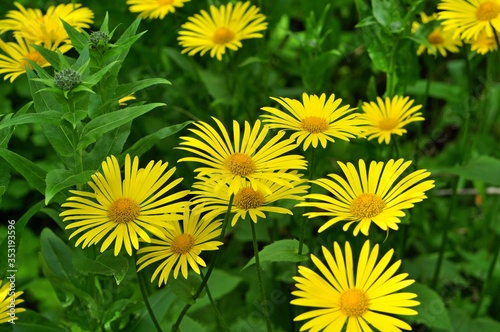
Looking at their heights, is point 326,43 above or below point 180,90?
above

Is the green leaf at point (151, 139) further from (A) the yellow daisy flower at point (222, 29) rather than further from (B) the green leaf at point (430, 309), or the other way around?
(B) the green leaf at point (430, 309)

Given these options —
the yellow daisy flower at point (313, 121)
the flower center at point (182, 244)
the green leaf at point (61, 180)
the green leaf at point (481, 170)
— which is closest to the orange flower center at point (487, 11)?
the green leaf at point (481, 170)

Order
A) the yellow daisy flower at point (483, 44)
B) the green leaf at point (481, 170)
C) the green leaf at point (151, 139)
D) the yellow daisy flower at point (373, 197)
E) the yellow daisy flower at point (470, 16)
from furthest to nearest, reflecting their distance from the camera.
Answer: the green leaf at point (481, 170) → the yellow daisy flower at point (483, 44) → the yellow daisy flower at point (470, 16) → the green leaf at point (151, 139) → the yellow daisy flower at point (373, 197)

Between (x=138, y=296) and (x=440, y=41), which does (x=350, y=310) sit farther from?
(x=440, y=41)

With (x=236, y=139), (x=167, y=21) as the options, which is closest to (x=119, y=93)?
(x=236, y=139)

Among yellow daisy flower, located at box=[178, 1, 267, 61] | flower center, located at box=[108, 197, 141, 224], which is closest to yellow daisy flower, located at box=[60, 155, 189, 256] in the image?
flower center, located at box=[108, 197, 141, 224]

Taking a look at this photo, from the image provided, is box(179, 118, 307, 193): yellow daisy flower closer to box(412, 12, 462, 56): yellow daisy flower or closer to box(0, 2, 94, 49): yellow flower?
box(0, 2, 94, 49): yellow flower

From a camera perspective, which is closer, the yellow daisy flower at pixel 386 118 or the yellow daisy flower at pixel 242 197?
the yellow daisy flower at pixel 242 197
